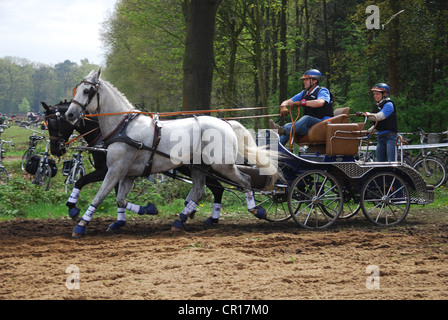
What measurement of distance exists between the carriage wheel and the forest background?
3751 millimetres

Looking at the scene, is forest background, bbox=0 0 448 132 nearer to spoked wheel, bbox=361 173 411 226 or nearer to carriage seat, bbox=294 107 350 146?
carriage seat, bbox=294 107 350 146

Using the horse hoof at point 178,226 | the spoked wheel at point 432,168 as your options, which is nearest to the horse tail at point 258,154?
the horse hoof at point 178,226

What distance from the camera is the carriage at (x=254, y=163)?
7812 millimetres

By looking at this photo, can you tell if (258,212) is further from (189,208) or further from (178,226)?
(178,226)

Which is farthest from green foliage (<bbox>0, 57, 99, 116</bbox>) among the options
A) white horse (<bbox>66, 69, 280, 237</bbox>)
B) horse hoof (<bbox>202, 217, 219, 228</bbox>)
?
white horse (<bbox>66, 69, 280, 237</bbox>)

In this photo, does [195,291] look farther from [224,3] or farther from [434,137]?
[224,3]

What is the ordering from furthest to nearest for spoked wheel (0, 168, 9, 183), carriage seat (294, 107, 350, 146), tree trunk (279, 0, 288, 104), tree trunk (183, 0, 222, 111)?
tree trunk (279, 0, 288, 104) < spoked wheel (0, 168, 9, 183) < tree trunk (183, 0, 222, 111) < carriage seat (294, 107, 350, 146)

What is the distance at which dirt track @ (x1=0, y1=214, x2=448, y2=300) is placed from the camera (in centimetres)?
487

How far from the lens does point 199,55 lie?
1119cm

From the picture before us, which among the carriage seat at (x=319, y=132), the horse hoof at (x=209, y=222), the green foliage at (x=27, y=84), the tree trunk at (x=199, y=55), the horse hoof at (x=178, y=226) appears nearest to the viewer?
the horse hoof at (x=178, y=226)

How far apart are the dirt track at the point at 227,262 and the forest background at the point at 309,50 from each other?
4.58 metres

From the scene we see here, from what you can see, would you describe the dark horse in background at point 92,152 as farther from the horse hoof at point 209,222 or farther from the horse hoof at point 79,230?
the horse hoof at point 79,230

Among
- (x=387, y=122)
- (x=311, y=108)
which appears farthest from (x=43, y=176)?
(x=387, y=122)

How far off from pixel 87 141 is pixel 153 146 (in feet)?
4.77
